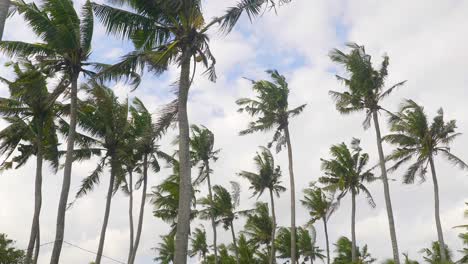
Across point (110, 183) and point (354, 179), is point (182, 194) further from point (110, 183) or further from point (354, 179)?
point (354, 179)

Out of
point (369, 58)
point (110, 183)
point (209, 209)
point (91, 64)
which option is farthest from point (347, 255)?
point (91, 64)

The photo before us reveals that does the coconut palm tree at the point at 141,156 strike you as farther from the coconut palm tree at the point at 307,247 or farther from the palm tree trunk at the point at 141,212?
the coconut palm tree at the point at 307,247

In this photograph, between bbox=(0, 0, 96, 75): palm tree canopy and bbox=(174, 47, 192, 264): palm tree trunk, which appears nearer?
bbox=(174, 47, 192, 264): palm tree trunk

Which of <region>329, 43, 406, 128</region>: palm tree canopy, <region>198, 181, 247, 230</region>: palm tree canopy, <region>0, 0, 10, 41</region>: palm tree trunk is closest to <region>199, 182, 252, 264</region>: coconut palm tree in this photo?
<region>198, 181, 247, 230</region>: palm tree canopy

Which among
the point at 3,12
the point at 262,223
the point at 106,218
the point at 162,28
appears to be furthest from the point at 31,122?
the point at 262,223

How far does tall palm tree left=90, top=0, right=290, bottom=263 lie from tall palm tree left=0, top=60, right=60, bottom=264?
609 centimetres

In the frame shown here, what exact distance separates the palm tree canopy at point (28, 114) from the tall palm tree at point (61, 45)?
0.81 metres

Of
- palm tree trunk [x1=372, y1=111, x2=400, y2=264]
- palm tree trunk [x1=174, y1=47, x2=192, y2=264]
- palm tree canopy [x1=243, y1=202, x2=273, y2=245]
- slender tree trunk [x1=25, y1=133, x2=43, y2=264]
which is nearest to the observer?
palm tree trunk [x1=174, y1=47, x2=192, y2=264]

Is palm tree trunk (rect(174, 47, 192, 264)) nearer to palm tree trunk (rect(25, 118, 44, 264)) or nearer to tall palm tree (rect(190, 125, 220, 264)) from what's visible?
palm tree trunk (rect(25, 118, 44, 264))

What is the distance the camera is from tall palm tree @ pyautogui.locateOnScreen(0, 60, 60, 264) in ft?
60.2

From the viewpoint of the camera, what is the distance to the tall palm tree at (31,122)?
723 inches

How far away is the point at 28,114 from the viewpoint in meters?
20.2

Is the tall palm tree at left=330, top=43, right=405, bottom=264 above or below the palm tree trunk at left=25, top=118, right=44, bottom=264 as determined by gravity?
above

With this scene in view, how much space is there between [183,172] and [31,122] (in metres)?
12.0
